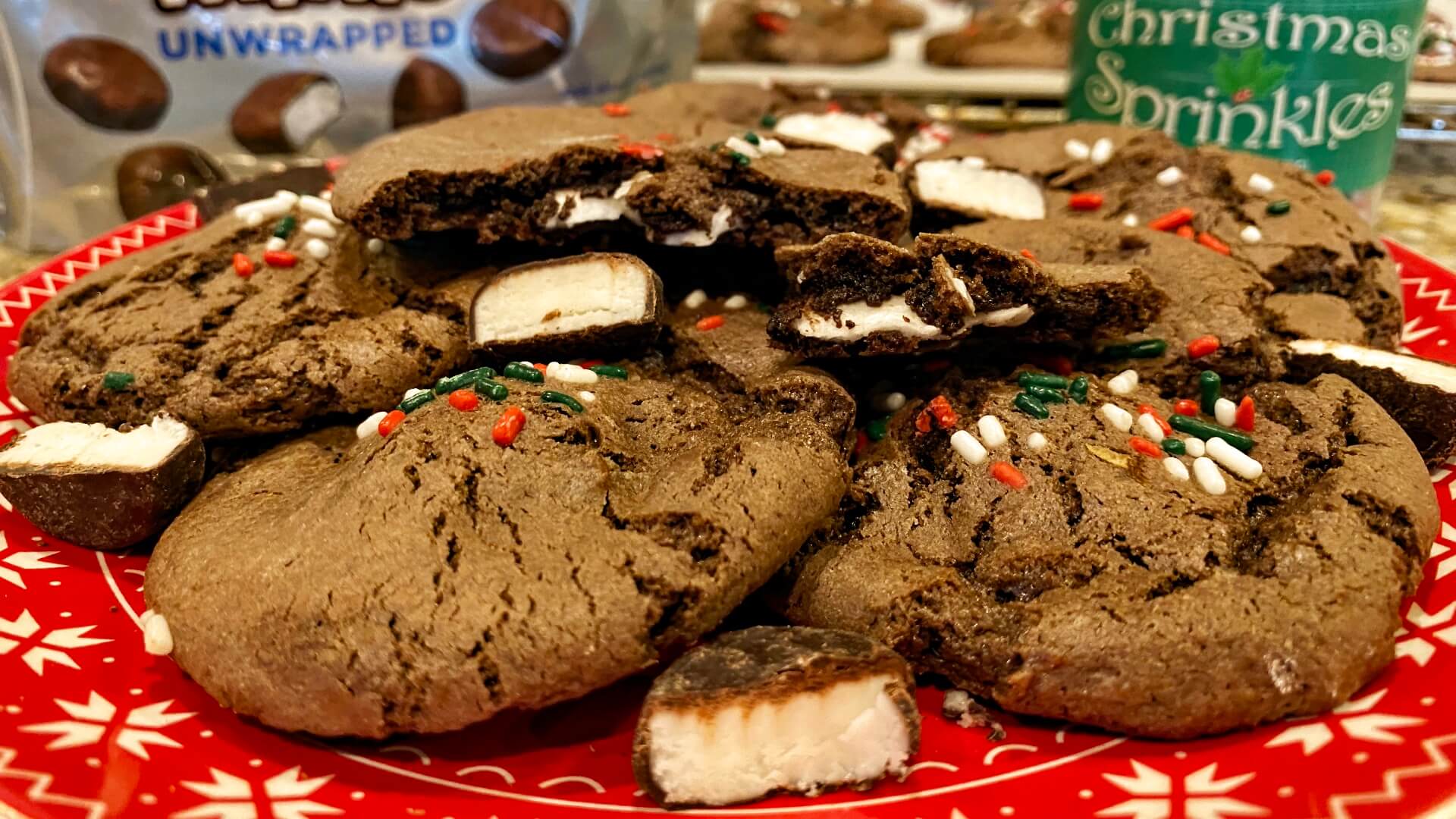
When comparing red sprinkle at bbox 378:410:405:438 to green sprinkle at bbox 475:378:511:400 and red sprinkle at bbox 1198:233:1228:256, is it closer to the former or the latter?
green sprinkle at bbox 475:378:511:400

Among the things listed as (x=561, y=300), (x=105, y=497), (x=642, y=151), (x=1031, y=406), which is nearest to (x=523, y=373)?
(x=561, y=300)

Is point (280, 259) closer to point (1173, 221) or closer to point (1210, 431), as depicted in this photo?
point (1210, 431)

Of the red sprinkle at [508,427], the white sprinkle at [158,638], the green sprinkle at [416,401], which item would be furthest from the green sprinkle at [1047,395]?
the white sprinkle at [158,638]

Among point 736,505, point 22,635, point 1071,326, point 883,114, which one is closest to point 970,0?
point 883,114

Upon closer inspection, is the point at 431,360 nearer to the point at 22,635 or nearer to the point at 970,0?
the point at 22,635

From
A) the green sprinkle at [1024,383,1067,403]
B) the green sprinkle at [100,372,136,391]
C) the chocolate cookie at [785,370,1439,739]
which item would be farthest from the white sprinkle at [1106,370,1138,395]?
the green sprinkle at [100,372,136,391]

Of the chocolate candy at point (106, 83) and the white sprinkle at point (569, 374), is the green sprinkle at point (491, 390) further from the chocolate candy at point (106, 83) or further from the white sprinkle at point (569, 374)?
the chocolate candy at point (106, 83)
